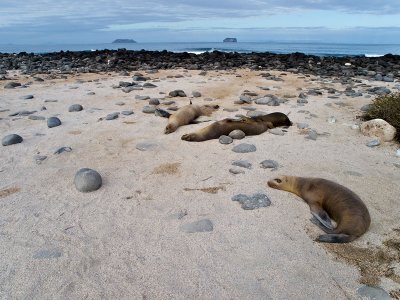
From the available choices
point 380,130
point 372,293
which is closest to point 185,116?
point 380,130

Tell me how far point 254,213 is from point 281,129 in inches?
120

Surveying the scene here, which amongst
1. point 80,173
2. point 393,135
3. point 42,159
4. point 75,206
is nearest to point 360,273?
point 75,206

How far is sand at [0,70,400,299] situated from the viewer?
2.61m

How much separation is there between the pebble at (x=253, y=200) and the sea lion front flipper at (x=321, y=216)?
0.45 metres

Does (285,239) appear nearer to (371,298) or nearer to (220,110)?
(371,298)

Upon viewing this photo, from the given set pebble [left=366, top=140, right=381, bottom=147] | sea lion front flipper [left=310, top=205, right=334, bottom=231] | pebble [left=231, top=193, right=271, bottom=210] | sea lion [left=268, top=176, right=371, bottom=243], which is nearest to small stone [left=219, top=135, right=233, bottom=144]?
sea lion [left=268, top=176, right=371, bottom=243]

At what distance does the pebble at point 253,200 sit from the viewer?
3660 millimetres

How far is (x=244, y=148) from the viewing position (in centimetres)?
521

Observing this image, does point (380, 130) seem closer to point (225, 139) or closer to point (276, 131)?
point (276, 131)

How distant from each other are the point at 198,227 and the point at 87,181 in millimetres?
1442

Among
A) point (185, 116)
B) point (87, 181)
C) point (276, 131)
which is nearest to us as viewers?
point (87, 181)

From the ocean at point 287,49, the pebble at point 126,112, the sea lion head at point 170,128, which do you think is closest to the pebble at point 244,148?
the sea lion head at point 170,128

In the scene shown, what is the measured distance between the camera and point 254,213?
11.6 feet

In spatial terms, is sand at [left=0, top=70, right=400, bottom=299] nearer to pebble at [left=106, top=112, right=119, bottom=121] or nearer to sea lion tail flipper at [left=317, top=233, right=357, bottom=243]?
sea lion tail flipper at [left=317, top=233, right=357, bottom=243]
